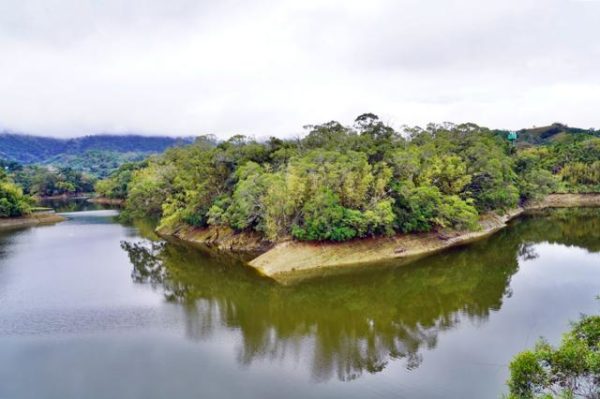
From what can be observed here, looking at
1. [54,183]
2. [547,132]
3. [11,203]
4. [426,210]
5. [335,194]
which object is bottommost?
[426,210]

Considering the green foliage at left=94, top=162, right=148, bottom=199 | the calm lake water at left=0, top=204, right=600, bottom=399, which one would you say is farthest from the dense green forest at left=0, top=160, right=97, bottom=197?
the calm lake water at left=0, top=204, right=600, bottom=399

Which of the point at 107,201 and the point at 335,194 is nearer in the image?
the point at 335,194

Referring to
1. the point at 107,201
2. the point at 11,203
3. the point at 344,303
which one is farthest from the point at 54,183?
the point at 344,303

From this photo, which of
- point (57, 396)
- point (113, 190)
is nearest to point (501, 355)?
point (57, 396)

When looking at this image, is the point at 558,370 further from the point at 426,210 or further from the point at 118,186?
the point at 118,186

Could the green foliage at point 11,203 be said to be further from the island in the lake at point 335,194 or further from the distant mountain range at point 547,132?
the distant mountain range at point 547,132

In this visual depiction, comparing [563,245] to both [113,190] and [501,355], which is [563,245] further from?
[113,190]
